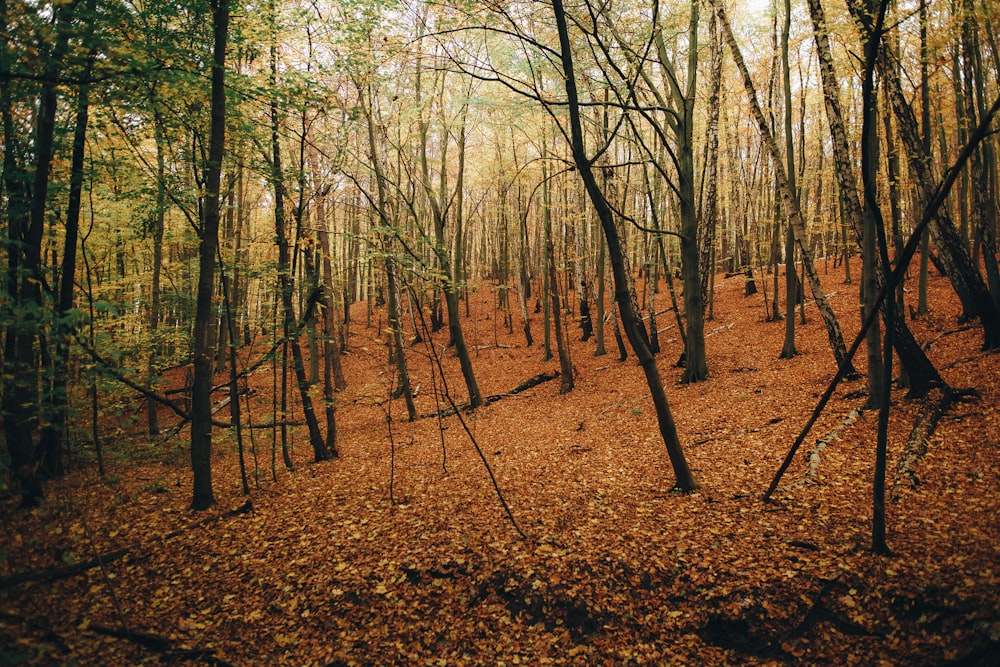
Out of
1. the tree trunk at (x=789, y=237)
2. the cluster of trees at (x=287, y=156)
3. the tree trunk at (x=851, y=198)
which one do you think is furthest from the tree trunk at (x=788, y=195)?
the tree trunk at (x=851, y=198)

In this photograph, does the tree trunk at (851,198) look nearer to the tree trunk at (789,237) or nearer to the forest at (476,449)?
the forest at (476,449)

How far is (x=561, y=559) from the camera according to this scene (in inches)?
180

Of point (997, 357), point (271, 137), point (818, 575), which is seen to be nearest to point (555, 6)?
point (271, 137)

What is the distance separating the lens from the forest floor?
139 inches

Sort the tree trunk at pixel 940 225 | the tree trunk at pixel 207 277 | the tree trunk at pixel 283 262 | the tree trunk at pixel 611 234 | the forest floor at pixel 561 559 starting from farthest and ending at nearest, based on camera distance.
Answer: the tree trunk at pixel 283 262 → the tree trunk at pixel 940 225 → the tree trunk at pixel 207 277 → the tree trunk at pixel 611 234 → the forest floor at pixel 561 559

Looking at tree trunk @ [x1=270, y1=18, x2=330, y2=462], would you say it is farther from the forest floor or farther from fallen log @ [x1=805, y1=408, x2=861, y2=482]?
fallen log @ [x1=805, y1=408, x2=861, y2=482]

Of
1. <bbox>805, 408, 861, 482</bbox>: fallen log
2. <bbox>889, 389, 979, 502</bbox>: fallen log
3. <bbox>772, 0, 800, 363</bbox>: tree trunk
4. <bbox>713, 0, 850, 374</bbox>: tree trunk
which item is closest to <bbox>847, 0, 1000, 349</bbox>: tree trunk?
<bbox>713, 0, 850, 374</bbox>: tree trunk

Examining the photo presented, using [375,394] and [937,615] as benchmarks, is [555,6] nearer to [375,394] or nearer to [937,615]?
[937,615]

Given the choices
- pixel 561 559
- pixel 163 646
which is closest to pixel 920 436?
pixel 561 559

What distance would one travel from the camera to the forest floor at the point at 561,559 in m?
3.52

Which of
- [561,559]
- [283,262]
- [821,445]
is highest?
[283,262]

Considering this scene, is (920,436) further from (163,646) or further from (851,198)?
(163,646)

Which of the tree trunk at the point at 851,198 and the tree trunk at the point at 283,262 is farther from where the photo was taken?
the tree trunk at the point at 283,262

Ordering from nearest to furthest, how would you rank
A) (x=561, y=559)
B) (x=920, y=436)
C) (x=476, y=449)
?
(x=561, y=559) < (x=920, y=436) < (x=476, y=449)
